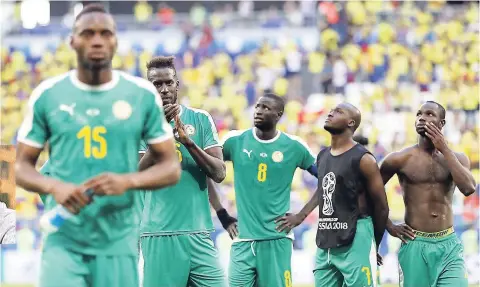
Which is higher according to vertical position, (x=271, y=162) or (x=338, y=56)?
(x=338, y=56)

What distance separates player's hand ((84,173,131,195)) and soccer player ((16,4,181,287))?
0.16m

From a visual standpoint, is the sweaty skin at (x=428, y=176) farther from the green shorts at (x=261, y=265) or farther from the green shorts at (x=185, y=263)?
the green shorts at (x=185, y=263)

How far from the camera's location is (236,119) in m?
25.2

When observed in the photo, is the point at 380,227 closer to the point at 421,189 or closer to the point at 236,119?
the point at 421,189

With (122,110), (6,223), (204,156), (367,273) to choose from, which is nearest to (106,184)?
(122,110)

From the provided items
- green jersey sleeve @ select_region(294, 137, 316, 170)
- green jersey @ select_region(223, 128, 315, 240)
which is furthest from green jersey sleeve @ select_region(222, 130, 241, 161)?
green jersey sleeve @ select_region(294, 137, 316, 170)

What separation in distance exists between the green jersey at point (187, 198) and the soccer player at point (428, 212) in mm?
2162

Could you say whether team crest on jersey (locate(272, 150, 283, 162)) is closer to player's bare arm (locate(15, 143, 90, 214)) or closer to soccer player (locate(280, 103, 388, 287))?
soccer player (locate(280, 103, 388, 287))

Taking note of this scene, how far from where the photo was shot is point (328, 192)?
9062 mm

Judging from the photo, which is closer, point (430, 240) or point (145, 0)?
point (430, 240)

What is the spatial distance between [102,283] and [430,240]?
15.5ft

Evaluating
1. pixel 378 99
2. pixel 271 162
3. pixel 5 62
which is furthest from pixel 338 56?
pixel 271 162

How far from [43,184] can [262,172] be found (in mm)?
4701

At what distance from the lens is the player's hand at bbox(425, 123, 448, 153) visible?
8.96 metres
